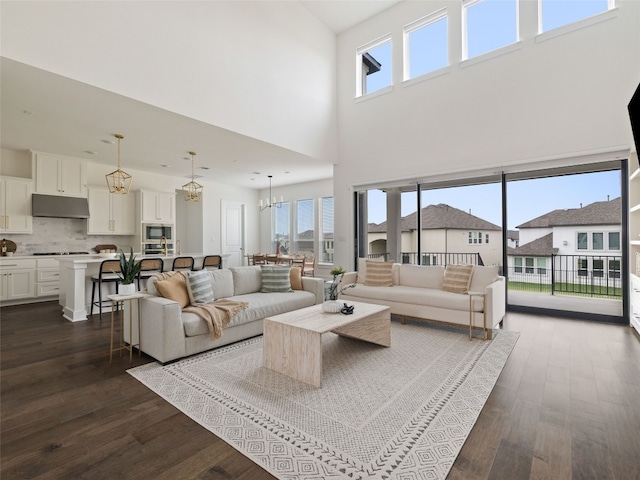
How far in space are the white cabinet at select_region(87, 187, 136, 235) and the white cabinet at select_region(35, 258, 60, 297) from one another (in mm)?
1019

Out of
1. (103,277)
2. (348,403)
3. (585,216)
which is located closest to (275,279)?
(348,403)

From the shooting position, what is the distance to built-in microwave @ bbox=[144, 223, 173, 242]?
758 centimetres

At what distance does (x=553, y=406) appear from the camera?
7.25 ft

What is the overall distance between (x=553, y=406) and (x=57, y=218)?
28.0 feet

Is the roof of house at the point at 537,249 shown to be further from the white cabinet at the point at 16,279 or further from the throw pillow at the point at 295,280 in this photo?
the white cabinet at the point at 16,279

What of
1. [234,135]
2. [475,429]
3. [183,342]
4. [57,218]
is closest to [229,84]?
[234,135]

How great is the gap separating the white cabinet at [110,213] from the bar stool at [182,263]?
2827 millimetres

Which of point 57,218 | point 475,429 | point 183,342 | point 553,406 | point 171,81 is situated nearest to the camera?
point 475,429

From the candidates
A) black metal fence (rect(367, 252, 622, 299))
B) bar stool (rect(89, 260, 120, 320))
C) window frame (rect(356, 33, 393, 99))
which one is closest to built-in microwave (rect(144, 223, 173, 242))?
bar stool (rect(89, 260, 120, 320))

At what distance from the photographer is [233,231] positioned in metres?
9.94

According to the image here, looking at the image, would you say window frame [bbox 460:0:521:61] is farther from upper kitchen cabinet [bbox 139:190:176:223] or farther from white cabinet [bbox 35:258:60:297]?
white cabinet [bbox 35:258:60:297]

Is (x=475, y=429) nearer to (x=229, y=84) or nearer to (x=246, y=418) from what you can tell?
(x=246, y=418)

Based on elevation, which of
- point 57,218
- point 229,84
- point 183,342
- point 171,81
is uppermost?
point 229,84

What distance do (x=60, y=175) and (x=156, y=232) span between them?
2.13 m
